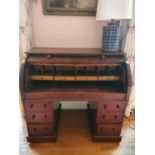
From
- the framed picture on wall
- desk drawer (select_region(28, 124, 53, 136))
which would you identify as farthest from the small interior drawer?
the framed picture on wall

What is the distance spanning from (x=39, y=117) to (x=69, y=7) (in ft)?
3.87

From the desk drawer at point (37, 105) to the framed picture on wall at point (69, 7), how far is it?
97cm

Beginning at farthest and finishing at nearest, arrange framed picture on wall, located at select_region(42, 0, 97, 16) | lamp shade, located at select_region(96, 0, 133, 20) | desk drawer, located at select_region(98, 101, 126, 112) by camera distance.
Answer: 1. framed picture on wall, located at select_region(42, 0, 97, 16)
2. desk drawer, located at select_region(98, 101, 126, 112)
3. lamp shade, located at select_region(96, 0, 133, 20)

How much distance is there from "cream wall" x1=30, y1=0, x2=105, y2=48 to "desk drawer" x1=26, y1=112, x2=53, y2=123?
31.3 inches

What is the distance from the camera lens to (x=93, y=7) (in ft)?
5.85

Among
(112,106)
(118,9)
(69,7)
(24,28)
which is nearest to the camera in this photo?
(118,9)

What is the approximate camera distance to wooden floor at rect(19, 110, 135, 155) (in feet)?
4.94

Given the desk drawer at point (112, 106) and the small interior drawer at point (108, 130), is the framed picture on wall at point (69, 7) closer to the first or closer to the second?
the desk drawer at point (112, 106)

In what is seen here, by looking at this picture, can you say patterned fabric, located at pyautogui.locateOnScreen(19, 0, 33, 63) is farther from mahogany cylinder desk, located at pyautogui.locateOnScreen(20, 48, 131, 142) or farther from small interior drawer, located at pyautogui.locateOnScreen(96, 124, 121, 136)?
small interior drawer, located at pyautogui.locateOnScreen(96, 124, 121, 136)

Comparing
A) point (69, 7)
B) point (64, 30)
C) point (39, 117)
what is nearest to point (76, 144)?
point (39, 117)

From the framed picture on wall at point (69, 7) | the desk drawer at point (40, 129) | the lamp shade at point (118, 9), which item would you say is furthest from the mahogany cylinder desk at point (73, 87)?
the framed picture on wall at point (69, 7)

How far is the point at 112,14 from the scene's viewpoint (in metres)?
1.45

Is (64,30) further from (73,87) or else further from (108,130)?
(108,130)
